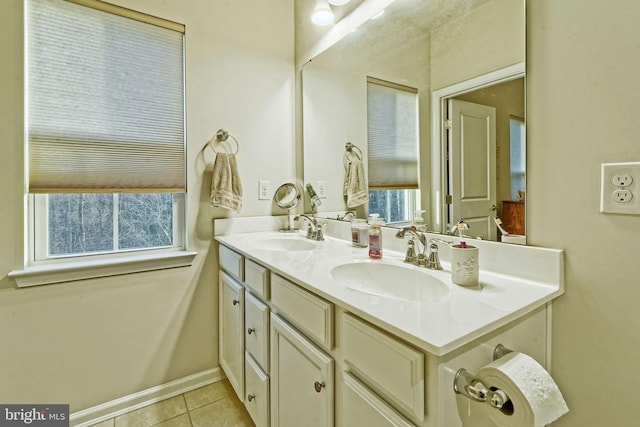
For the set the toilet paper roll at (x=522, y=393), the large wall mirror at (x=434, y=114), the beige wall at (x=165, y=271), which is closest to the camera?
the toilet paper roll at (x=522, y=393)

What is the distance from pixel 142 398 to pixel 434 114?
1935mm

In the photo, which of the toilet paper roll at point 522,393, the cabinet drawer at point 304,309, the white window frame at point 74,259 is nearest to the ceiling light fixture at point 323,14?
the white window frame at point 74,259

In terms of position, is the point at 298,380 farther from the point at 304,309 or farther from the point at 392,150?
the point at 392,150

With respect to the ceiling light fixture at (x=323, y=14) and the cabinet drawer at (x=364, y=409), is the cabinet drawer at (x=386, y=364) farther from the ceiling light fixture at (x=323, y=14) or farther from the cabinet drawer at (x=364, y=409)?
the ceiling light fixture at (x=323, y=14)

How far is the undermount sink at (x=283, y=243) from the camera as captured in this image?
1632mm

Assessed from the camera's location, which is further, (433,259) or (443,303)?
(433,259)

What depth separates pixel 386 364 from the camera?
0.63m

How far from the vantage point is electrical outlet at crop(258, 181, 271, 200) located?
190cm

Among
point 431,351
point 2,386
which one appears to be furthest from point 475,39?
point 2,386

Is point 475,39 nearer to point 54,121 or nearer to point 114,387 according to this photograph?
point 54,121

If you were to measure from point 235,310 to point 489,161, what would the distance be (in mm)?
1256

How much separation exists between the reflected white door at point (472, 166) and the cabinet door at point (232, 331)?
0.99 m

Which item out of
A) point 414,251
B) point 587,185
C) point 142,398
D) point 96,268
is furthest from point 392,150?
point 142,398

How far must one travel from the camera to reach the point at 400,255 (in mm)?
1231
